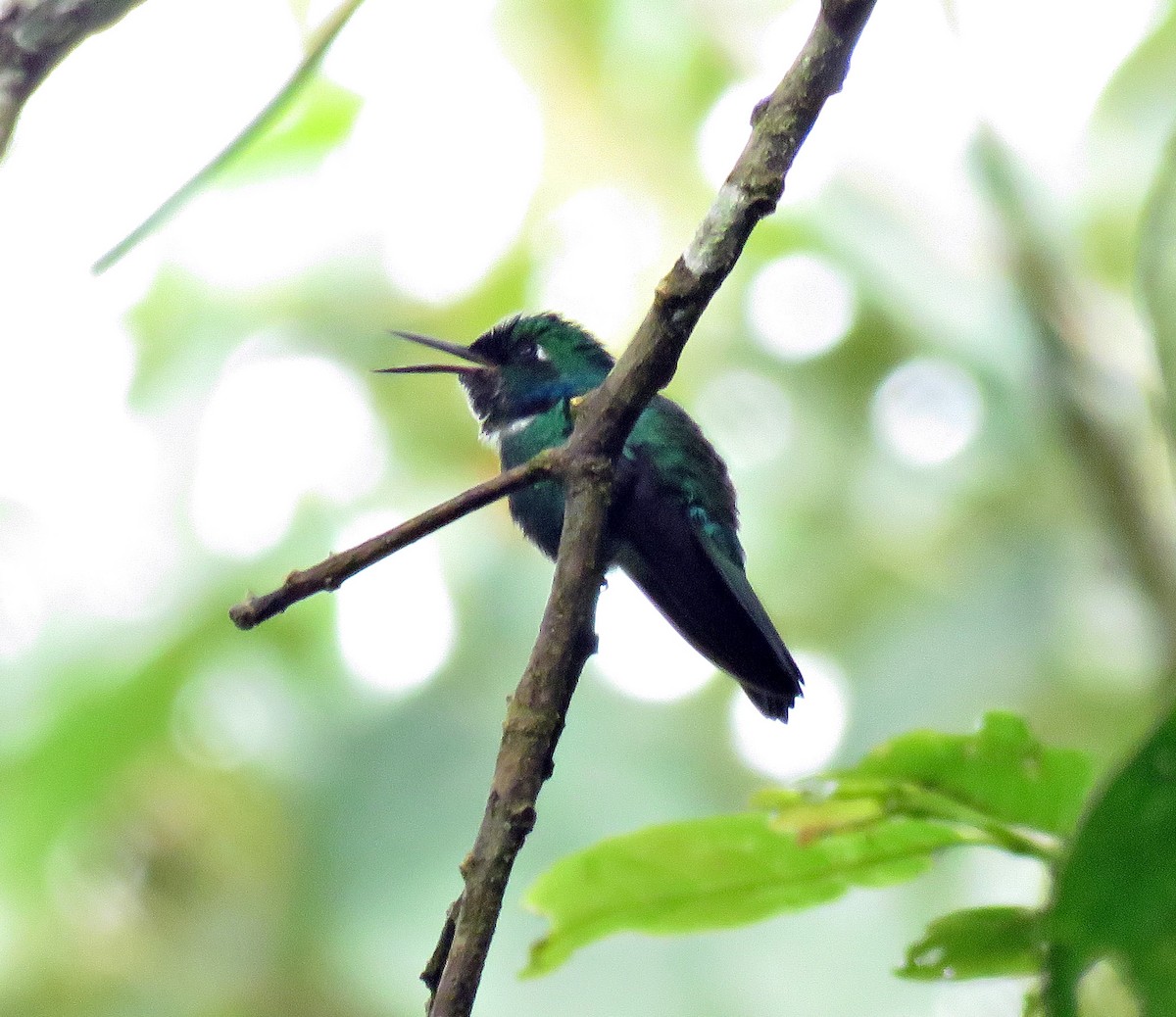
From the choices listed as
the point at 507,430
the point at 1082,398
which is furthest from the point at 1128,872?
the point at 1082,398

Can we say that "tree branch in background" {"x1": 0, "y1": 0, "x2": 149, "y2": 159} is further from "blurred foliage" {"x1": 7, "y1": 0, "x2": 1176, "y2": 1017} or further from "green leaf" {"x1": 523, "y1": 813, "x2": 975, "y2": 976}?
"blurred foliage" {"x1": 7, "y1": 0, "x2": 1176, "y2": 1017}

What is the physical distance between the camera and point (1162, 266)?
1615mm

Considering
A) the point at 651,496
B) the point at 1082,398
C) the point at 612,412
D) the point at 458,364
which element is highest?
the point at 458,364

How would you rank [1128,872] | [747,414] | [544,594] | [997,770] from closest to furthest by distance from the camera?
[1128,872] < [997,770] < [544,594] < [747,414]

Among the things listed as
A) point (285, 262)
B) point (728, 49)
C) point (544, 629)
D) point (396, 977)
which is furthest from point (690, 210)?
point (544, 629)

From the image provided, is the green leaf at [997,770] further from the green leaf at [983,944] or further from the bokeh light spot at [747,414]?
the bokeh light spot at [747,414]

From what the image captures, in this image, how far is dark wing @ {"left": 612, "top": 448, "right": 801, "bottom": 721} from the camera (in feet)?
9.90

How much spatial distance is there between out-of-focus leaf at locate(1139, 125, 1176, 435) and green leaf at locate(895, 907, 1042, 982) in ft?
2.43

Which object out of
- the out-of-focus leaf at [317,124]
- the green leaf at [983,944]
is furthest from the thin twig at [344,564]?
the out-of-focus leaf at [317,124]

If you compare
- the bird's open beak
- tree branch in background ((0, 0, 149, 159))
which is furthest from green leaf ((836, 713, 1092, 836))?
the bird's open beak

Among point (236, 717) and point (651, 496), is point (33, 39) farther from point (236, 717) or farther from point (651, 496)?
point (236, 717)

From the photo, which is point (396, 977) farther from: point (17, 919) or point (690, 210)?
point (690, 210)

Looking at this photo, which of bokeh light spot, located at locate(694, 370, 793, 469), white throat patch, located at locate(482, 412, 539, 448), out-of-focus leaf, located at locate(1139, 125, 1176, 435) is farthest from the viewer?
bokeh light spot, located at locate(694, 370, 793, 469)

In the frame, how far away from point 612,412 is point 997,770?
720 millimetres
